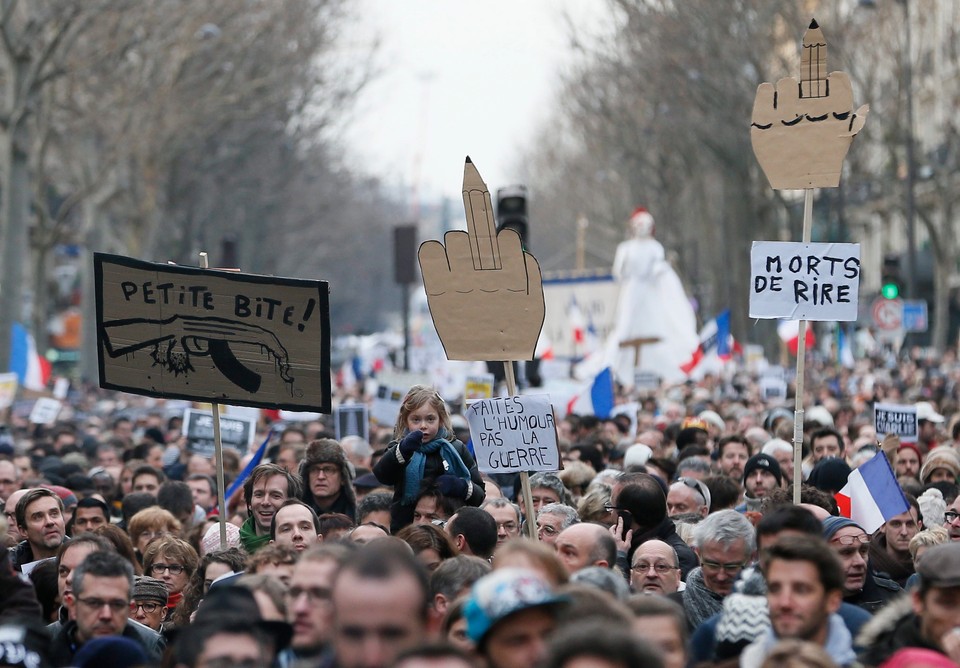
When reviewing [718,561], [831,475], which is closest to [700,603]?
[718,561]

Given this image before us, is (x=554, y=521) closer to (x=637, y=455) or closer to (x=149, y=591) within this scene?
(x=149, y=591)

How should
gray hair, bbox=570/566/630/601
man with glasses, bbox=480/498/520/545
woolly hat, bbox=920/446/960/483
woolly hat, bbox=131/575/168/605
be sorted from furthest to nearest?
woolly hat, bbox=920/446/960/483
man with glasses, bbox=480/498/520/545
woolly hat, bbox=131/575/168/605
gray hair, bbox=570/566/630/601

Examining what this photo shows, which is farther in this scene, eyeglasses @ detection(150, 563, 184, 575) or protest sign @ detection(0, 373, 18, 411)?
protest sign @ detection(0, 373, 18, 411)

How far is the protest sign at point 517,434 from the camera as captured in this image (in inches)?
349

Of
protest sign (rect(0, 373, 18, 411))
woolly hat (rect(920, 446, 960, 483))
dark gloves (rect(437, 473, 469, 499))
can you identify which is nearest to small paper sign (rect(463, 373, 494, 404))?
woolly hat (rect(920, 446, 960, 483))

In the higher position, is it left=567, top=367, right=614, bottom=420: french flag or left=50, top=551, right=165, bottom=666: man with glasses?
left=567, top=367, right=614, bottom=420: french flag

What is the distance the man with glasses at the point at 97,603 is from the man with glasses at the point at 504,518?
9.13 feet

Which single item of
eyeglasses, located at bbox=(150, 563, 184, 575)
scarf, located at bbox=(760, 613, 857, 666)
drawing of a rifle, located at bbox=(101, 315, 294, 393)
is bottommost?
eyeglasses, located at bbox=(150, 563, 184, 575)

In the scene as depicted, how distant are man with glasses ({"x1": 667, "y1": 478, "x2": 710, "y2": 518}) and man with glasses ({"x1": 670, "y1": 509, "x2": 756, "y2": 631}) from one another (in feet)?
7.91

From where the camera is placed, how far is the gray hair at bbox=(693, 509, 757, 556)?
7051 mm

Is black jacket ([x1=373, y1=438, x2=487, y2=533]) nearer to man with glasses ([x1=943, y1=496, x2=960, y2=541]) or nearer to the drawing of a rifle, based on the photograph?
the drawing of a rifle

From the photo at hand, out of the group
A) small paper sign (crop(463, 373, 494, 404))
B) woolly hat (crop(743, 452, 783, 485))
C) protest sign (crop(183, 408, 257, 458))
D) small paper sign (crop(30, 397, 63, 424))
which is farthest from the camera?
small paper sign (crop(30, 397, 63, 424))

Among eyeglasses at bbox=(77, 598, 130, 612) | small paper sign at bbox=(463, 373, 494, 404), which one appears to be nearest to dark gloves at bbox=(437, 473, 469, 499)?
eyeglasses at bbox=(77, 598, 130, 612)

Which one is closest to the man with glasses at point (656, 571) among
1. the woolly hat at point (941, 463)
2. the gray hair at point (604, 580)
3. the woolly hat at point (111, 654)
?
the gray hair at point (604, 580)
